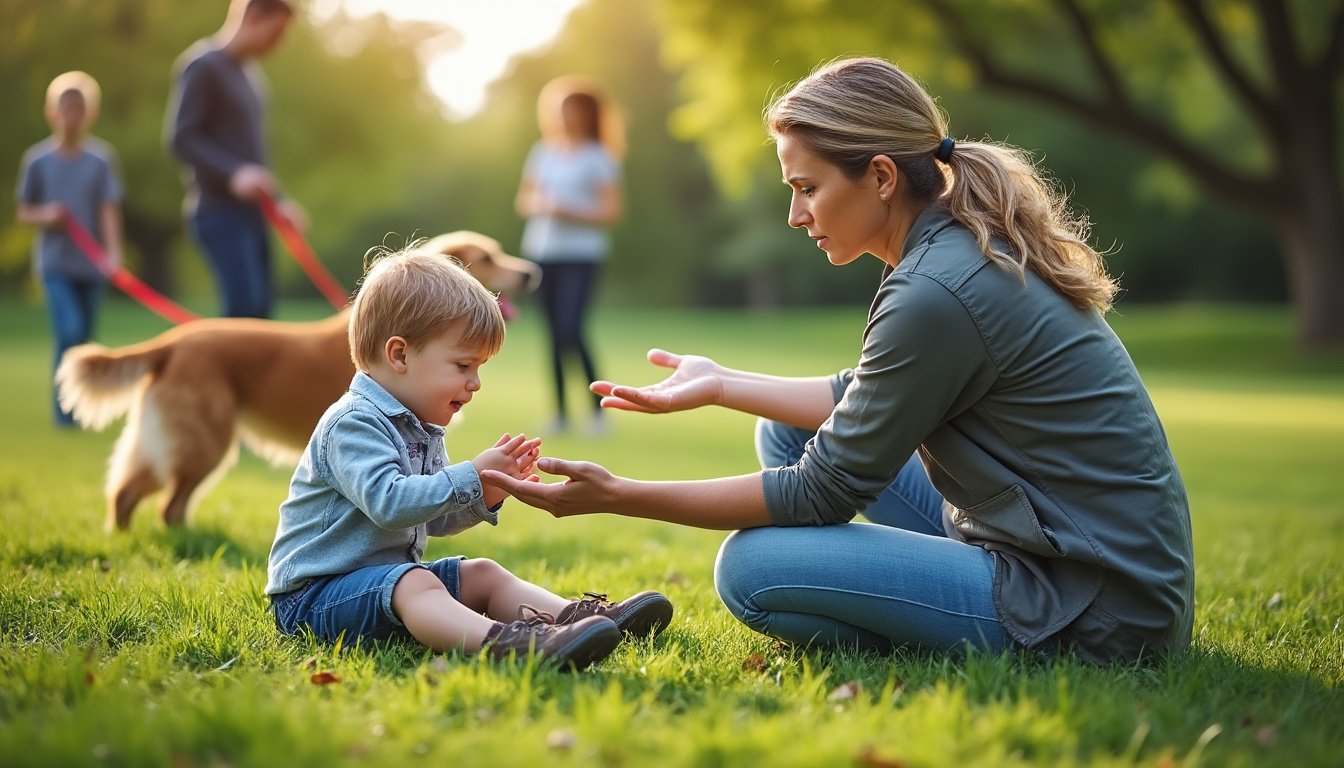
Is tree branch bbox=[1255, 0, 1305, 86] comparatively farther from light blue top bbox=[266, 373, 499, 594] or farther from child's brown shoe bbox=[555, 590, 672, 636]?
light blue top bbox=[266, 373, 499, 594]

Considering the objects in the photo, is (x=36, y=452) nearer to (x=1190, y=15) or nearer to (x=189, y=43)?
(x=1190, y=15)

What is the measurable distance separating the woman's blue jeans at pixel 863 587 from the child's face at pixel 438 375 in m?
0.87

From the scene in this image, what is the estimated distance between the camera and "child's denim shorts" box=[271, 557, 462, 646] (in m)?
3.07

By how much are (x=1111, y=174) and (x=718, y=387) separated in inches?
1516

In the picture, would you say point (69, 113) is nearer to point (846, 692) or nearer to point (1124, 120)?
point (846, 692)

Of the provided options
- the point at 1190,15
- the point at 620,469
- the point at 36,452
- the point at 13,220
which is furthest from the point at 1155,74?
the point at 13,220

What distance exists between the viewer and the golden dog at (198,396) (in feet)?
16.5

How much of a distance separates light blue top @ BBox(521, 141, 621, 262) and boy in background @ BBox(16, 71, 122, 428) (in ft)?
11.0

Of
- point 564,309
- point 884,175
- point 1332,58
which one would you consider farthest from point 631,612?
point 1332,58

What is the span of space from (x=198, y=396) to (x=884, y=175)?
343 cm

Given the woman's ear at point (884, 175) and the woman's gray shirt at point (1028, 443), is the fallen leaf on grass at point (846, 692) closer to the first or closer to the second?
the woman's gray shirt at point (1028, 443)

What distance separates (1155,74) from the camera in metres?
23.2

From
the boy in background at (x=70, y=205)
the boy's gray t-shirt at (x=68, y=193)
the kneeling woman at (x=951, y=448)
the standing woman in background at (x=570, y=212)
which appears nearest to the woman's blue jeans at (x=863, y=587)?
the kneeling woman at (x=951, y=448)

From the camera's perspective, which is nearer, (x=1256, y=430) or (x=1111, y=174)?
(x=1256, y=430)
